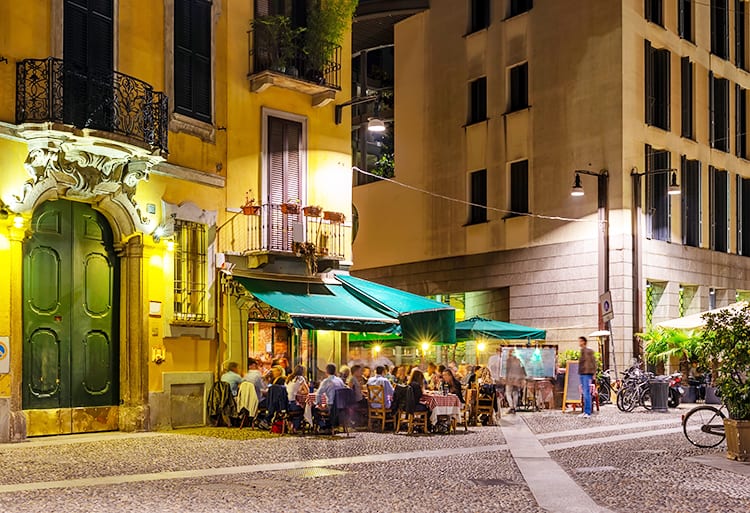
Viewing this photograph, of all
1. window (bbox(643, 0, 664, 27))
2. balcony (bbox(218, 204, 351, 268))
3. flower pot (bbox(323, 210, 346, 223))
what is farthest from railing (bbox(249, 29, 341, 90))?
window (bbox(643, 0, 664, 27))

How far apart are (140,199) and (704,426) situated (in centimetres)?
1028

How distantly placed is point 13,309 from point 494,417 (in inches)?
407

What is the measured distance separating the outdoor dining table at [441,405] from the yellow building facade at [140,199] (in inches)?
166

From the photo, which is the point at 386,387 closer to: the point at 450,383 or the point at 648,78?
the point at 450,383

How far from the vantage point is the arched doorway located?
55.6 ft

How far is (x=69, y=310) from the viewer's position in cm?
1756

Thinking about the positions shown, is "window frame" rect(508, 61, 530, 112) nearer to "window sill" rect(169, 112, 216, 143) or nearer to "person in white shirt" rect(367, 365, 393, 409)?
"window sill" rect(169, 112, 216, 143)

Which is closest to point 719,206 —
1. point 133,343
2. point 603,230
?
point 603,230

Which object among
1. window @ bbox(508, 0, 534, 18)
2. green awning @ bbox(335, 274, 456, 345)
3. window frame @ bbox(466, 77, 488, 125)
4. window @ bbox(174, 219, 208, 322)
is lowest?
green awning @ bbox(335, 274, 456, 345)

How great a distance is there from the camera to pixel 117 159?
58.0 feet

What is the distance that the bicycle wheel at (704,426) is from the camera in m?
15.5

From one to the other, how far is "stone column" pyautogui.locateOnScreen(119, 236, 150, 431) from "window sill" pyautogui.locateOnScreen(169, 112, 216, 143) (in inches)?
92.7

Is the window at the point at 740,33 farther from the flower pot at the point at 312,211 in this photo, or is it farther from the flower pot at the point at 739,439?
the flower pot at the point at 739,439

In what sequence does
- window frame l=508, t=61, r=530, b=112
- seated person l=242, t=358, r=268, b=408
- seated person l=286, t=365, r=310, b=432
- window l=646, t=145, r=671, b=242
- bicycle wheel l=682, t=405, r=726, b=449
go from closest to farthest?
1. bicycle wheel l=682, t=405, r=726, b=449
2. seated person l=286, t=365, r=310, b=432
3. seated person l=242, t=358, r=268, b=408
4. window l=646, t=145, r=671, b=242
5. window frame l=508, t=61, r=530, b=112
